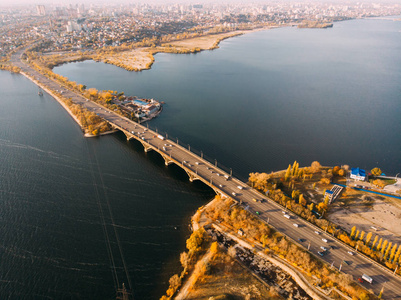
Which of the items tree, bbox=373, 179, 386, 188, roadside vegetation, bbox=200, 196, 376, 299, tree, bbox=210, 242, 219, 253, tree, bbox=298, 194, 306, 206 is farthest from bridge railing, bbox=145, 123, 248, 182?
tree, bbox=373, 179, 386, 188

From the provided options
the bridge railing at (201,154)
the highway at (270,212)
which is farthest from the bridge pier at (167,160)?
the bridge railing at (201,154)

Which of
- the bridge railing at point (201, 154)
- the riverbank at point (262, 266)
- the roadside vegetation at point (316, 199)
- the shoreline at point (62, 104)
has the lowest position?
the riverbank at point (262, 266)

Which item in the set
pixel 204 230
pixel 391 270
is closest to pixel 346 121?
pixel 391 270

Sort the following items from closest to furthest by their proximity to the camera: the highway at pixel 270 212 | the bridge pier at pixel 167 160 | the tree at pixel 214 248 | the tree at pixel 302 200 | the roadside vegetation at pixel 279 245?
the roadside vegetation at pixel 279 245 → the highway at pixel 270 212 → the tree at pixel 214 248 → the tree at pixel 302 200 → the bridge pier at pixel 167 160

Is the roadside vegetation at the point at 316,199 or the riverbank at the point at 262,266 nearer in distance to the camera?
the riverbank at the point at 262,266

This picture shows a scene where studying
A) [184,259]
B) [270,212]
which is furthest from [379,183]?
[184,259]

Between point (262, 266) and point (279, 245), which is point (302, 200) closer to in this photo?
point (279, 245)

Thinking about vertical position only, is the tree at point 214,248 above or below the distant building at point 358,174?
below

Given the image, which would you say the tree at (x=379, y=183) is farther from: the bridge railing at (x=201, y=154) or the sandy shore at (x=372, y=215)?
the bridge railing at (x=201, y=154)
